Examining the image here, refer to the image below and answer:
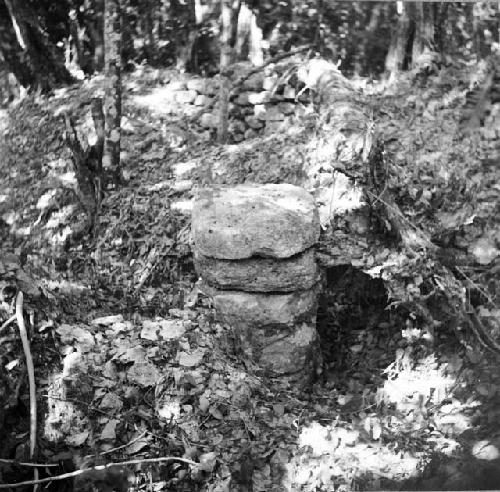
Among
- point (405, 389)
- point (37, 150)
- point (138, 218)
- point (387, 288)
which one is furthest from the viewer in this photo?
point (37, 150)

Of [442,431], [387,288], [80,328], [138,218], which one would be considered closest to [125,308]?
[80,328]

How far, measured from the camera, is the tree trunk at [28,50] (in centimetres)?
802

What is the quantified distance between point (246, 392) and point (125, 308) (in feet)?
5.11

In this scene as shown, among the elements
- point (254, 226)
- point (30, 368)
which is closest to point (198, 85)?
point (254, 226)

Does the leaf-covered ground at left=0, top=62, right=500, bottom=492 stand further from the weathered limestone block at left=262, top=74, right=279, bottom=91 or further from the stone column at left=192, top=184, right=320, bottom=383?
the weathered limestone block at left=262, top=74, right=279, bottom=91

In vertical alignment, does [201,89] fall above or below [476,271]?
above

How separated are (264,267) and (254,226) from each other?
419mm

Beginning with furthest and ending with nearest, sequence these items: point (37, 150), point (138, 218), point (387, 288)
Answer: point (37, 150) < point (138, 218) < point (387, 288)

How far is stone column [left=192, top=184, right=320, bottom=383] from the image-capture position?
5043 millimetres

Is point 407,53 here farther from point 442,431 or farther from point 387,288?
point 442,431

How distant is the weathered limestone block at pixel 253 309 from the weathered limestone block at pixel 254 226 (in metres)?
0.45

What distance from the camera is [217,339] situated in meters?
5.01

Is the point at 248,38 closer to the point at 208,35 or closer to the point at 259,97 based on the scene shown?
the point at 208,35

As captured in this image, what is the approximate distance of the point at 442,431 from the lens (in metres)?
4.42
